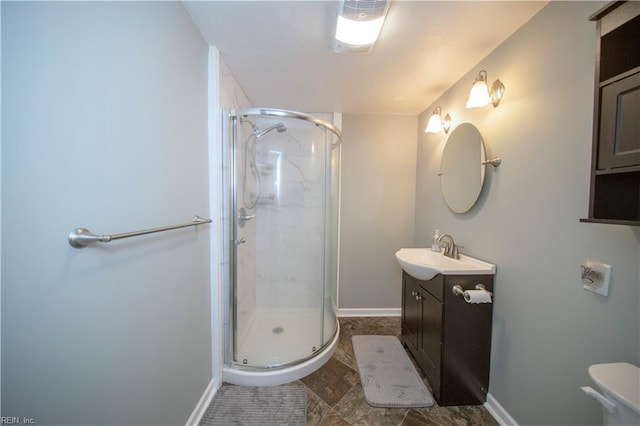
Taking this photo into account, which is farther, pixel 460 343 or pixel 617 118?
pixel 460 343

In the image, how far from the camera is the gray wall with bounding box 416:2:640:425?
0.89 m

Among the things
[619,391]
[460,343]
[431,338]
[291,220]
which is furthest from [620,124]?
[291,220]

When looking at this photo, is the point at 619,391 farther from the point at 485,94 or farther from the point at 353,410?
the point at 485,94

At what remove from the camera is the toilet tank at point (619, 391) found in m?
0.65

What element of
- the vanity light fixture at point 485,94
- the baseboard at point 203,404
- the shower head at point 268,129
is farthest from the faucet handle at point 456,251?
the baseboard at point 203,404

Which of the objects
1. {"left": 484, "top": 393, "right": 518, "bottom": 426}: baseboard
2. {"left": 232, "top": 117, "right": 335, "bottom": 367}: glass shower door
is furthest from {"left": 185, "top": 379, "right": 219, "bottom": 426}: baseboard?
{"left": 484, "top": 393, "right": 518, "bottom": 426}: baseboard

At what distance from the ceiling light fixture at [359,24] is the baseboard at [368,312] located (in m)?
2.53

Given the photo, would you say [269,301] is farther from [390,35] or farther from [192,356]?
[390,35]

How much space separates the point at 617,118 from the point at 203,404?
7.84ft

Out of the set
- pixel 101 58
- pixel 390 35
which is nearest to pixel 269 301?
pixel 101 58

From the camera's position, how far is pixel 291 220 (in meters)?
2.39

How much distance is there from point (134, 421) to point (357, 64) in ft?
7.56

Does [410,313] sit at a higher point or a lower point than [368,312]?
higher

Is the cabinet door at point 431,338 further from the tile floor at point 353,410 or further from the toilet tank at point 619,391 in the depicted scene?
the toilet tank at point 619,391
